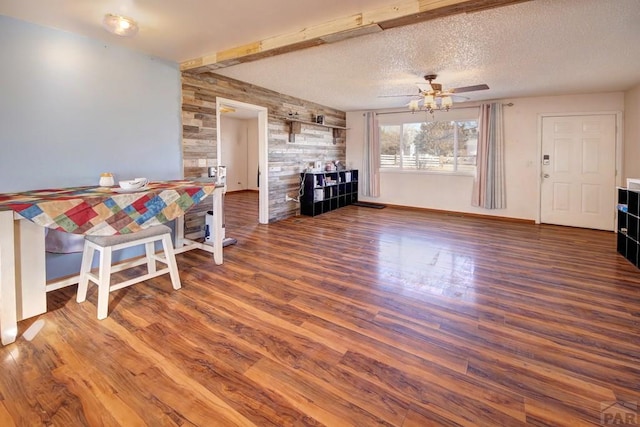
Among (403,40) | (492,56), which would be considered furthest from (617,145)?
(403,40)

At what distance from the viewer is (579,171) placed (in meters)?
5.41

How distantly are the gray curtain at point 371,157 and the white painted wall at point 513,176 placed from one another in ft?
0.51

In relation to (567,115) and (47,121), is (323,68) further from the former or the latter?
(567,115)

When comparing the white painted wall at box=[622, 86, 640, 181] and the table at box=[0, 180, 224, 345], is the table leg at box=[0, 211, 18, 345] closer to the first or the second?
the table at box=[0, 180, 224, 345]

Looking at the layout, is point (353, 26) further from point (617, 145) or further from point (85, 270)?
point (617, 145)

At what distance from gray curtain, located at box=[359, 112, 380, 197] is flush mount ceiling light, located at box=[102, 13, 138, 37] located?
5.45 m

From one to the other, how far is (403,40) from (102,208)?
9.81 feet

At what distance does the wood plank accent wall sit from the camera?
4.11 meters

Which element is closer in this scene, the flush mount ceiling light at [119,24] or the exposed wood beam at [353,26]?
the exposed wood beam at [353,26]

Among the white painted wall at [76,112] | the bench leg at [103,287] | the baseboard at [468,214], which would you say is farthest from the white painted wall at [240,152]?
the bench leg at [103,287]

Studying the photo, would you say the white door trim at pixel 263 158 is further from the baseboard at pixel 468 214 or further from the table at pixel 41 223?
the baseboard at pixel 468 214

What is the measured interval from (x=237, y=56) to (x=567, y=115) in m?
5.46

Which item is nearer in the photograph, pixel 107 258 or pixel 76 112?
pixel 107 258

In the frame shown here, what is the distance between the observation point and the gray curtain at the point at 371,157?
734cm
